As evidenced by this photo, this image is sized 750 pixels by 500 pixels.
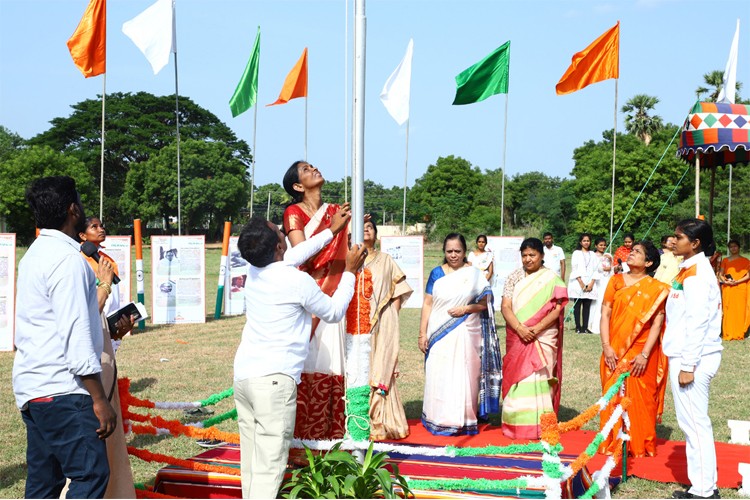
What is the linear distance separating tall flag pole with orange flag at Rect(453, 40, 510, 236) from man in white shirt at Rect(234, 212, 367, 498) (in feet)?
33.0

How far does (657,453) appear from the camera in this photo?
6176 millimetres

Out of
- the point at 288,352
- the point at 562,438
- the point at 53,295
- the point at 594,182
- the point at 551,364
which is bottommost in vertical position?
the point at 562,438

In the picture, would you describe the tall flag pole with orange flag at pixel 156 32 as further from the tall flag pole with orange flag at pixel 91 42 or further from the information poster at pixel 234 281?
the information poster at pixel 234 281

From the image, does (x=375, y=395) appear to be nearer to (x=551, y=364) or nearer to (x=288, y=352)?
(x=551, y=364)

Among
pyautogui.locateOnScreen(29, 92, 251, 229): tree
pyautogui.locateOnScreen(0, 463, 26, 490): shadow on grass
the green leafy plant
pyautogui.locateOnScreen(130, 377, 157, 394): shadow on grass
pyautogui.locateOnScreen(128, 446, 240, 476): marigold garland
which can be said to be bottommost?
pyautogui.locateOnScreen(130, 377, 157, 394): shadow on grass

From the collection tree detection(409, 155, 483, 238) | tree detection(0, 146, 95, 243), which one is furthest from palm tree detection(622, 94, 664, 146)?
tree detection(0, 146, 95, 243)

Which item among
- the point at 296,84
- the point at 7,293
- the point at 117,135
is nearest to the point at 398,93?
the point at 296,84

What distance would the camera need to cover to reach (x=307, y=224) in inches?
175

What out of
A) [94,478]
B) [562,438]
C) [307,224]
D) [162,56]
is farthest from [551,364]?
[162,56]

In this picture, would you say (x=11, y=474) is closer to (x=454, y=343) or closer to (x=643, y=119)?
(x=454, y=343)

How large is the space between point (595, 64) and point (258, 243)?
11.2m

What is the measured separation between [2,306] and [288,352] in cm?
916

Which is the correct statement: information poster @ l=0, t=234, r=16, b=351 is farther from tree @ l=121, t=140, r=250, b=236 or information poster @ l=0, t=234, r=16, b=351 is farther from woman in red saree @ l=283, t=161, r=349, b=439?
tree @ l=121, t=140, r=250, b=236

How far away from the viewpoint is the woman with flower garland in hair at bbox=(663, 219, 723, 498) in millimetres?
4773
